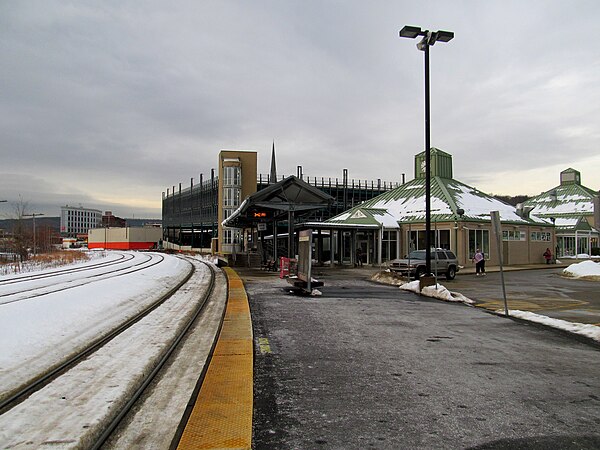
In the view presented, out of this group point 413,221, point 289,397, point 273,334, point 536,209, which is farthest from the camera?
point 536,209

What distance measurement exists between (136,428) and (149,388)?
4.07ft

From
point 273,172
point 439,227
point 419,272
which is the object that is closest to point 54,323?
point 419,272

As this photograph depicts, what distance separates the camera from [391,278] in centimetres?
2148

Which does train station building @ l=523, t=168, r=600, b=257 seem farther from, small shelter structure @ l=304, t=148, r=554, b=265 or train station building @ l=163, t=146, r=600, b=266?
small shelter structure @ l=304, t=148, r=554, b=265

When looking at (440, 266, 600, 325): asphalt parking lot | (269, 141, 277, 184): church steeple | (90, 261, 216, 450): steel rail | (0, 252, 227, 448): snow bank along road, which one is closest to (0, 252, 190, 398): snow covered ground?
(0, 252, 227, 448): snow bank along road

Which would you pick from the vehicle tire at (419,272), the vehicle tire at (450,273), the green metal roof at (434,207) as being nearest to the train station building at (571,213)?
the green metal roof at (434,207)

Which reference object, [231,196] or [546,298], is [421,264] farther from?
[231,196]

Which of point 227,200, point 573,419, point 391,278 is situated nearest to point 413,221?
point 391,278

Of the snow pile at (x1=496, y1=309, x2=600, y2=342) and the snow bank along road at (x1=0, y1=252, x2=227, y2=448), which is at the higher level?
the snow bank along road at (x1=0, y1=252, x2=227, y2=448)

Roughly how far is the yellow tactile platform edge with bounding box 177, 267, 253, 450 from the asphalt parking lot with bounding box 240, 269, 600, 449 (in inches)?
6.6

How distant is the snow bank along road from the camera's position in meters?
4.45

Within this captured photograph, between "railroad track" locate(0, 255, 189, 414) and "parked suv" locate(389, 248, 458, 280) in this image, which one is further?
"parked suv" locate(389, 248, 458, 280)

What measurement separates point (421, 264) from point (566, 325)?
12.9 meters

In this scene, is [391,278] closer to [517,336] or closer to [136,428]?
[517,336]
